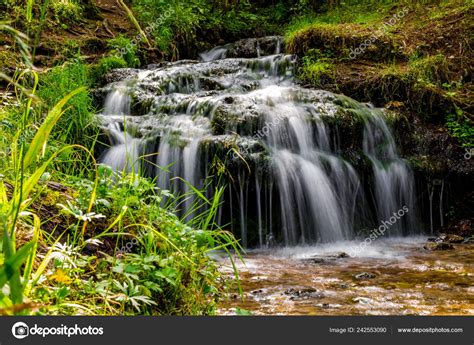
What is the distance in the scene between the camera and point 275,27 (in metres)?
10.6

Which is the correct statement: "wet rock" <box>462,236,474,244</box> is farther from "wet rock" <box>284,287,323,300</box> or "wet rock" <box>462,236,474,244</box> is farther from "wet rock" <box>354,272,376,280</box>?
"wet rock" <box>284,287,323,300</box>

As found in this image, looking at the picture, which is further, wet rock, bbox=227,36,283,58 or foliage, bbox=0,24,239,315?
wet rock, bbox=227,36,283,58

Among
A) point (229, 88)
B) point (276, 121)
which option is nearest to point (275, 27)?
point (229, 88)

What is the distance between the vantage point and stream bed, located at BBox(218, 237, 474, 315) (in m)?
2.67

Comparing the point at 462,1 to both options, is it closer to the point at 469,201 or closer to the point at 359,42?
the point at 359,42

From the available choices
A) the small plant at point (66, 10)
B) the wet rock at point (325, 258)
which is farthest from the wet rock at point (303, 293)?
the small plant at point (66, 10)

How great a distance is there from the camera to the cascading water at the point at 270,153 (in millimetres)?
4922

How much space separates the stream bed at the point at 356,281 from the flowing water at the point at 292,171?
2 cm

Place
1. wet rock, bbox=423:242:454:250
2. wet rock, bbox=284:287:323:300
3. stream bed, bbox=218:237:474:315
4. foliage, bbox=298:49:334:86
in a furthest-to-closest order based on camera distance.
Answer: foliage, bbox=298:49:334:86 → wet rock, bbox=423:242:454:250 → wet rock, bbox=284:287:323:300 → stream bed, bbox=218:237:474:315

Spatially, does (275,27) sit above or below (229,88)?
above

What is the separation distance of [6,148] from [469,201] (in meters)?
5.11

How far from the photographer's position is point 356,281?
3.30 metres

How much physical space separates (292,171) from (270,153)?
0.31 meters

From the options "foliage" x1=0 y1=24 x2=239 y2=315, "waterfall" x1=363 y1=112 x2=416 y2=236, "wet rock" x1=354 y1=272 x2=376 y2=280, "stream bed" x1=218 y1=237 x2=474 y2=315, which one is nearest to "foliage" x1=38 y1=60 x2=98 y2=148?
"stream bed" x1=218 y1=237 x2=474 y2=315
